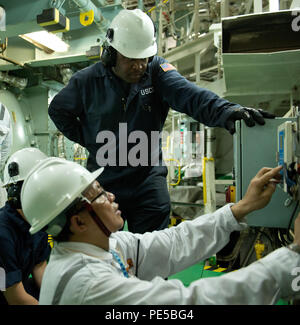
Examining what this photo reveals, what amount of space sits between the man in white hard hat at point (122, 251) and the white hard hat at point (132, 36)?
3.25 ft

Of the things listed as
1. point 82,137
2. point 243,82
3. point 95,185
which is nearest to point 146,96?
point 82,137

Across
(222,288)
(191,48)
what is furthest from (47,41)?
(222,288)

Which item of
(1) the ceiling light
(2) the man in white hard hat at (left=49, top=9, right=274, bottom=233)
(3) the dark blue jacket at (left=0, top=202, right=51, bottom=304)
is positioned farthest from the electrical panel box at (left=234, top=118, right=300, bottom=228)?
(1) the ceiling light

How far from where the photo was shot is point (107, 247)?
1.17 meters

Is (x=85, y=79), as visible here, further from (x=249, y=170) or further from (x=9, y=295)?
(x=9, y=295)

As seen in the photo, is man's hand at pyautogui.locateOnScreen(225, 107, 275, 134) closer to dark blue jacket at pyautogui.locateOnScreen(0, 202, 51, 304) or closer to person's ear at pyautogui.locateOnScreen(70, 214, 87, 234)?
person's ear at pyautogui.locateOnScreen(70, 214, 87, 234)

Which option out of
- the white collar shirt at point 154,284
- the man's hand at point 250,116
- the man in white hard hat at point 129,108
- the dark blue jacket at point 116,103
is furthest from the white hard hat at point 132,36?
the white collar shirt at point 154,284

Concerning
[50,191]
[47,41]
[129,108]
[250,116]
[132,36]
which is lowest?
[50,191]

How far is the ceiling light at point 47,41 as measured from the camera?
14.3 feet

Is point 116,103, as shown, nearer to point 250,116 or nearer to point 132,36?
point 132,36

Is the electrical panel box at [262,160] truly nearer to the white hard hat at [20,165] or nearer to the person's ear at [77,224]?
the person's ear at [77,224]

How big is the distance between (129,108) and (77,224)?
110 centimetres

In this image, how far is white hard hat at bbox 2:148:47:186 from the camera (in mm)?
1999

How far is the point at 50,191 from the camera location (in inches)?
44.7
